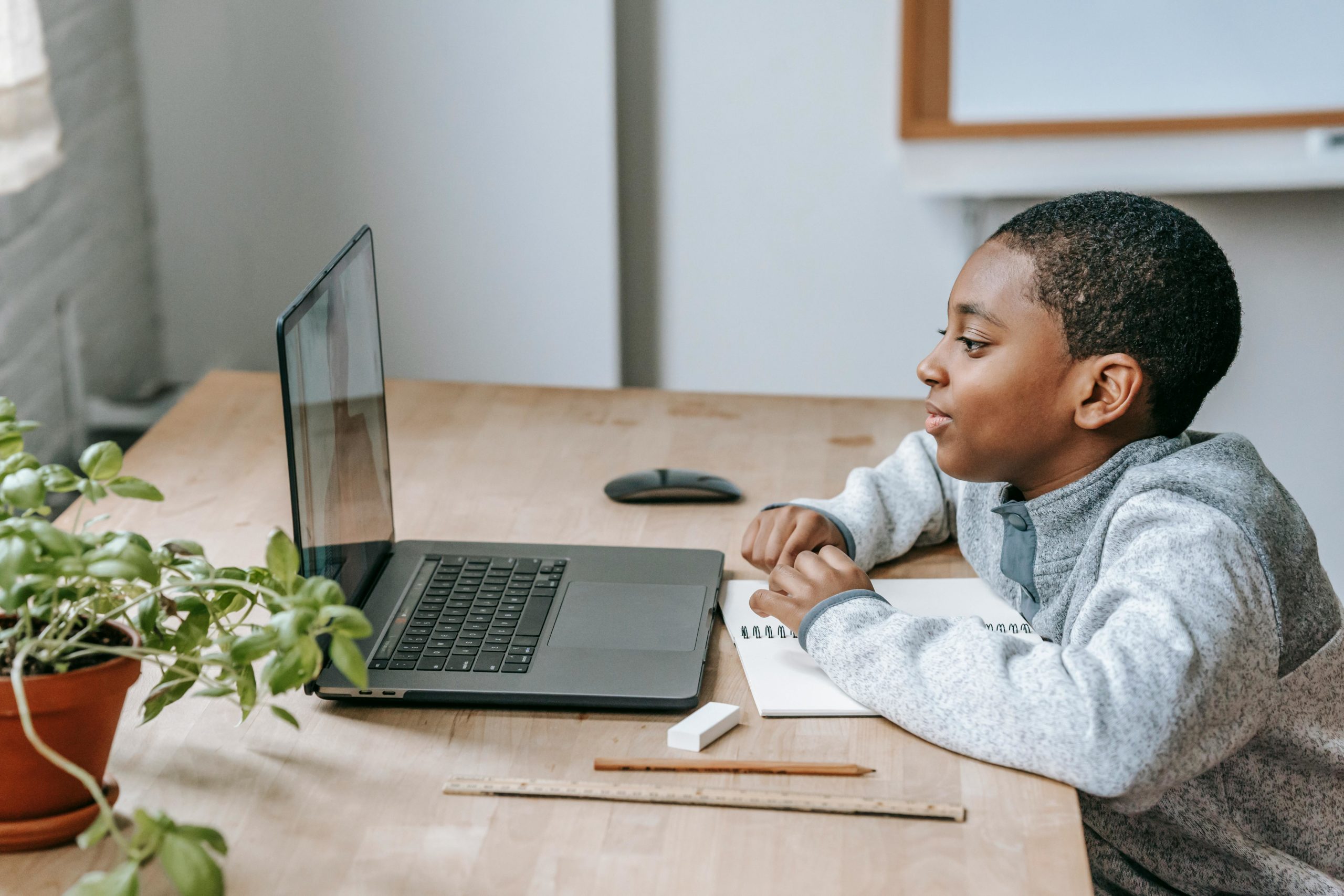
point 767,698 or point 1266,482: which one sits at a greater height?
point 1266,482

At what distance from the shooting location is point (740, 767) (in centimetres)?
80

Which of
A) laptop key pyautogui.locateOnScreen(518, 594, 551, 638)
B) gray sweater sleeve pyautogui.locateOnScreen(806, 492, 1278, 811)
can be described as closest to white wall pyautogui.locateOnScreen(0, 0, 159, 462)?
laptop key pyautogui.locateOnScreen(518, 594, 551, 638)

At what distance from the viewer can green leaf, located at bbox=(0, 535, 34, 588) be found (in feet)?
2.04

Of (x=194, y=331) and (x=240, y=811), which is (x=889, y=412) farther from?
(x=194, y=331)

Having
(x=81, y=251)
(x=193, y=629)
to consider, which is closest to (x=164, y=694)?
(x=193, y=629)

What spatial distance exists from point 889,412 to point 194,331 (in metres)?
1.37

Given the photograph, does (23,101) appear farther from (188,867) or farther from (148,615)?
(188,867)

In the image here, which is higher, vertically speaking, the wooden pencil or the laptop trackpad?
the laptop trackpad

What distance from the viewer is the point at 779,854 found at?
28.2 inches

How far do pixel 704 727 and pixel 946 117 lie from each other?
151 centimetres

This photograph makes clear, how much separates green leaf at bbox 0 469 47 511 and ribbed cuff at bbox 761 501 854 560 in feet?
2.09

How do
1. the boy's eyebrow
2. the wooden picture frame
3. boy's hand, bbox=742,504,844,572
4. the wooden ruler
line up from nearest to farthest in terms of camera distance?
the wooden ruler, the boy's eyebrow, boy's hand, bbox=742,504,844,572, the wooden picture frame

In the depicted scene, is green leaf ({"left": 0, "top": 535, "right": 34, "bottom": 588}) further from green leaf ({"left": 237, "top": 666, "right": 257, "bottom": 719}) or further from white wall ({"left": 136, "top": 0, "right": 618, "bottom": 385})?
white wall ({"left": 136, "top": 0, "right": 618, "bottom": 385})

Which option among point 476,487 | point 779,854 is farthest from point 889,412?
point 779,854
